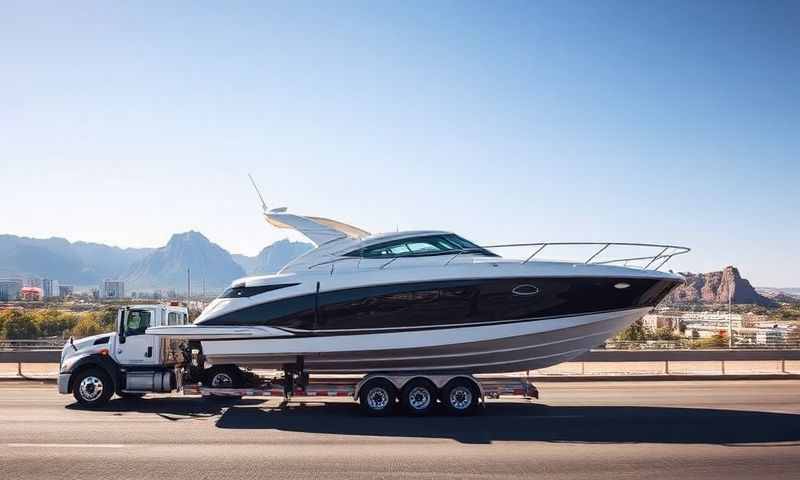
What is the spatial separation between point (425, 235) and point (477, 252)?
1202mm

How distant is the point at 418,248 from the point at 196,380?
18.4 ft

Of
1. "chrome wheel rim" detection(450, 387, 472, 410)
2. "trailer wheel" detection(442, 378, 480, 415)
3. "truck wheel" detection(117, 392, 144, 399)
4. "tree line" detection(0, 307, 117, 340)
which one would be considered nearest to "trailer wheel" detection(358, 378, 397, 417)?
"trailer wheel" detection(442, 378, 480, 415)

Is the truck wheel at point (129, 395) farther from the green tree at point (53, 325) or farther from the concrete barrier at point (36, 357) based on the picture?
the green tree at point (53, 325)

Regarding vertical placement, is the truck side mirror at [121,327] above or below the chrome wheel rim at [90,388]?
above

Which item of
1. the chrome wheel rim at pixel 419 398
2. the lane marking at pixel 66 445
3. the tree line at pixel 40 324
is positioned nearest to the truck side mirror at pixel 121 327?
the lane marking at pixel 66 445

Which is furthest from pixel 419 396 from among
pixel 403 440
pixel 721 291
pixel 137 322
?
pixel 721 291

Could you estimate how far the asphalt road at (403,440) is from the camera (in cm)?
895

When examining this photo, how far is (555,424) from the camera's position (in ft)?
40.3

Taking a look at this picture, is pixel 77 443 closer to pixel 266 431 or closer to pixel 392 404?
pixel 266 431

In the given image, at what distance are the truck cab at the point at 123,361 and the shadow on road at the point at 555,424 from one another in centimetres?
190

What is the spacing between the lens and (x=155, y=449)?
10188mm

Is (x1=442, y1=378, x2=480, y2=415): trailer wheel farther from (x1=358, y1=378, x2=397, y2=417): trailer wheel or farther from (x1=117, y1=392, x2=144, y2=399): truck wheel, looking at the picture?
(x1=117, y1=392, x2=144, y2=399): truck wheel

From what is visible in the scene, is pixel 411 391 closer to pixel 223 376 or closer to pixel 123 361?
pixel 223 376

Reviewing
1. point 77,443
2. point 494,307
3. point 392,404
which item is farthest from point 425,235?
point 77,443
